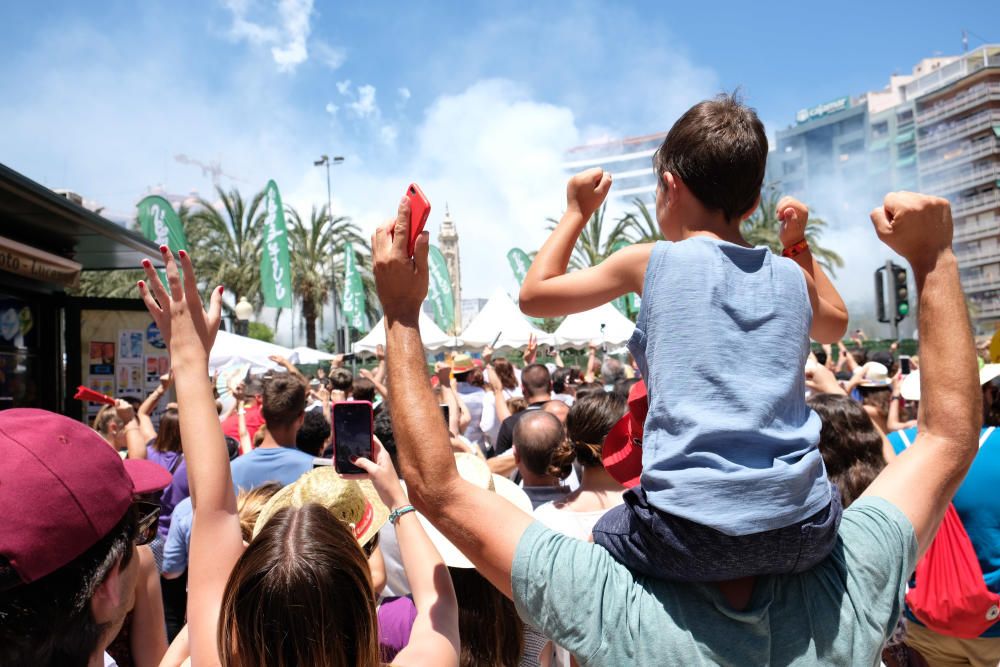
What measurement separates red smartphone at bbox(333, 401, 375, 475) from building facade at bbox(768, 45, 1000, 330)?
2039 inches

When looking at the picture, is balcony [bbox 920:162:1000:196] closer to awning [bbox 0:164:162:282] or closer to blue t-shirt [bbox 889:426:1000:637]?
awning [bbox 0:164:162:282]

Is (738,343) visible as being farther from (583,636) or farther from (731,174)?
(583,636)

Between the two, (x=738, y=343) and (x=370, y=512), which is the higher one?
(x=738, y=343)

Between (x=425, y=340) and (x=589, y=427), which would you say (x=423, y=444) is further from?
(x=425, y=340)

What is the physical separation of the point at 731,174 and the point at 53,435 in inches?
57.8

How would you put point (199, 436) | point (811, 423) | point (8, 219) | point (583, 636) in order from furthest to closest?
point (8, 219), point (199, 436), point (811, 423), point (583, 636)

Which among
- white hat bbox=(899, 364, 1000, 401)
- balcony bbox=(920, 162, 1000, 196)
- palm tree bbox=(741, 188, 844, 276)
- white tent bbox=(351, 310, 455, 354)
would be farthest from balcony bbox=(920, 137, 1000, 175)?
white hat bbox=(899, 364, 1000, 401)

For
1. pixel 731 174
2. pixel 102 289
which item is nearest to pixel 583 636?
pixel 731 174

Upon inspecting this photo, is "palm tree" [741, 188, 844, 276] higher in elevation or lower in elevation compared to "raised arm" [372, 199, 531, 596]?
higher

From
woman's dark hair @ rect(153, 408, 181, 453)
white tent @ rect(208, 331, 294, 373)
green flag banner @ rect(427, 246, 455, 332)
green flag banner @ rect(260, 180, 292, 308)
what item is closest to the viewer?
woman's dark hair @ rect(153, 408, 181, 453)

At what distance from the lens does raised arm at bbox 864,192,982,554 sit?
1553 millimetres

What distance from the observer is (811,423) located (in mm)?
1461

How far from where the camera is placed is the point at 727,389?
1363 millimetres

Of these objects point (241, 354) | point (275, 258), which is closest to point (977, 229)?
point (275, 258)
